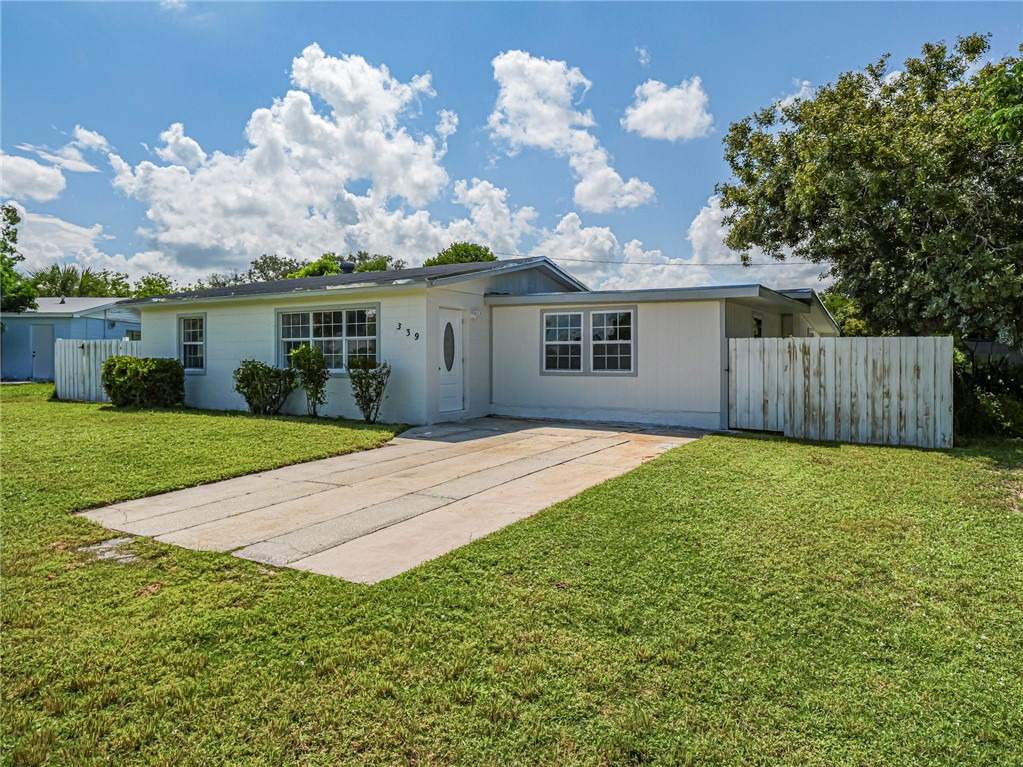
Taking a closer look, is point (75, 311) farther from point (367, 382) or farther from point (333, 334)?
point (367, 382)

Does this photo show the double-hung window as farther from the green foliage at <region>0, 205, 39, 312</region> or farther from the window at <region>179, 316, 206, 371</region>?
the green foliage at <region>0, 205, 39, 312</region>

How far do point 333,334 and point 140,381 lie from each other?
4603 millimetres

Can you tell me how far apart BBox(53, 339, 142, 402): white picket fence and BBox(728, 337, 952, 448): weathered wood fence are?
47.7ft

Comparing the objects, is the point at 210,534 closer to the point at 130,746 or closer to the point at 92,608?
the point at 92,608

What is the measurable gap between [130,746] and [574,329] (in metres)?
10.8

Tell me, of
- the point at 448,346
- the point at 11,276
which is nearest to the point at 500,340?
the point at 448,346

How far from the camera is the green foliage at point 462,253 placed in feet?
117

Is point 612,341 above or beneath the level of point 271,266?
beneath

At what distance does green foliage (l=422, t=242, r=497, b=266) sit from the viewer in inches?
1410

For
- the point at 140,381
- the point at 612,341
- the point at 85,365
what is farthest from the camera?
the point at 85,365

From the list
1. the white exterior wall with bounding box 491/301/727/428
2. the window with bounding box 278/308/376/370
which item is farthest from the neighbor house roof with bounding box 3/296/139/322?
the white exterior wall with bounding box 491/301/727/428

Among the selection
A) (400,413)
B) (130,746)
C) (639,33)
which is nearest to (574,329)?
(400,413)

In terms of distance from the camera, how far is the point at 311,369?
12195mm

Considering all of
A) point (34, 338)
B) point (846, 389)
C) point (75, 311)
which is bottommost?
point (846, 389)
